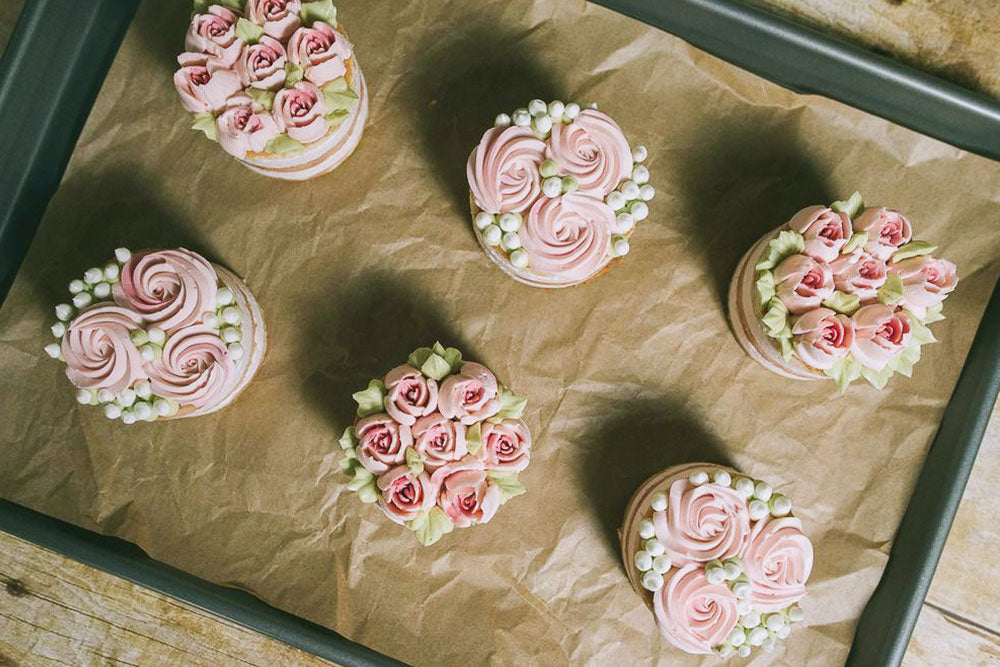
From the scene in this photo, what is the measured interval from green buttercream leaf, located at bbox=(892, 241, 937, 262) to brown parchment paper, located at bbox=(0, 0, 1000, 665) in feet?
0.90

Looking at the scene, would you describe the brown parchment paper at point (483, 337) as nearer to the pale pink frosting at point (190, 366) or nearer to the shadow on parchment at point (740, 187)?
the shadow on parchment at point (740, 187)

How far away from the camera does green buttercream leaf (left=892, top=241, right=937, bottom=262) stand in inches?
71.5

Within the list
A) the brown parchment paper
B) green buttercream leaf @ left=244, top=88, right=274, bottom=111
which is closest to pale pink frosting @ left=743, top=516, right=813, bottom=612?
the brown parchment paper

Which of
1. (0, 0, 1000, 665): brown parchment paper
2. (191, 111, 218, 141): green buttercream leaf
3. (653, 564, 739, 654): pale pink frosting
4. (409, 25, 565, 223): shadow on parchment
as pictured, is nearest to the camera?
(653, 564, 739, 654): pale pink frosting

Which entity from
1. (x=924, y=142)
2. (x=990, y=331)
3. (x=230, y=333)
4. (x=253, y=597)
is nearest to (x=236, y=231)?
(x=230, y=333)

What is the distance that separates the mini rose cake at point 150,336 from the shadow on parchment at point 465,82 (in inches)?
28.8

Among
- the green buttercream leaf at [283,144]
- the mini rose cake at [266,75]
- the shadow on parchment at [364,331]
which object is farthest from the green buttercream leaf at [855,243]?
the green buttercream leaf at [283,144]

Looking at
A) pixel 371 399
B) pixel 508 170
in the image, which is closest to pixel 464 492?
pixel 371 399

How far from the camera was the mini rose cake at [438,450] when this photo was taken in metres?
1.79

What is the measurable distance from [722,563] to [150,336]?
1497 mm

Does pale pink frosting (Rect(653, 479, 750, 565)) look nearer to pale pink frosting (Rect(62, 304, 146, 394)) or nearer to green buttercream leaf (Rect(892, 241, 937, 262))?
green buttercream leaf (Rect(892, 241, 937, 262))

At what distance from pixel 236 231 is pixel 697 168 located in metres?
1.31

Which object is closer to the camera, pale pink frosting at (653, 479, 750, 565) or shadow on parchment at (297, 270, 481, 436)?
pale pink frosting at (653, 479, 750, 565)

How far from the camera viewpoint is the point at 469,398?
1.80m
